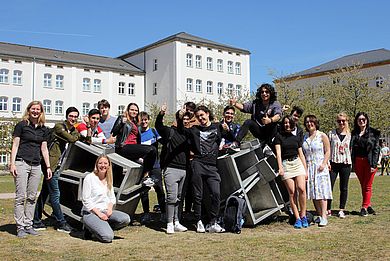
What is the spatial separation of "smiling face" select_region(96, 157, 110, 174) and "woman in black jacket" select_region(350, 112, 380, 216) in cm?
507

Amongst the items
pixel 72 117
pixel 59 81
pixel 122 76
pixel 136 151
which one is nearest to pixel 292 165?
pixel 136 151

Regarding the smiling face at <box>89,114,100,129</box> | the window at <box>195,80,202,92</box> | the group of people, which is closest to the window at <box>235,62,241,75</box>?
the window at <box>195,80,202,92</box>

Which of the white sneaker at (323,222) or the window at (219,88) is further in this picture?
the window at (219,88)

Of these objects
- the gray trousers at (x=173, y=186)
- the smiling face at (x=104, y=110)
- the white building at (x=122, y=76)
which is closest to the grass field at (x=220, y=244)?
the gray trousers at (x=173, y=186)

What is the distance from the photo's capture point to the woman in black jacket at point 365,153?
9.42 meters

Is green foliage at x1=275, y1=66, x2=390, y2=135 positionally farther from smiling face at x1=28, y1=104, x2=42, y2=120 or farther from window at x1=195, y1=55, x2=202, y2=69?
smiling face at x1=28, y1=104, x2=42, y2=120

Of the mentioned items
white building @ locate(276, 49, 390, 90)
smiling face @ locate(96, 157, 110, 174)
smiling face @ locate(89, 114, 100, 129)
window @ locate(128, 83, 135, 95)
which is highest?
white building @ locate(276, 49, 390, 90)

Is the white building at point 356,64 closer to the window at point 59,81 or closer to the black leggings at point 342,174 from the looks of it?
the window at point 59,81

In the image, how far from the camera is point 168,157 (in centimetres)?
792

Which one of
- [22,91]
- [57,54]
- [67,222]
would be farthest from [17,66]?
[67,222]

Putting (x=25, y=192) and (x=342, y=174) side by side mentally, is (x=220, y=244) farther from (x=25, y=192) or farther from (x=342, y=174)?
(x=342, y=174)

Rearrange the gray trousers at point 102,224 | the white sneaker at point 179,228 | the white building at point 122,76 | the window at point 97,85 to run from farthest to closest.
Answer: the window at point 97,85 → the white building at point 122,76 → the white sneaker at point 179,228 → the gray trousers at point 102,224

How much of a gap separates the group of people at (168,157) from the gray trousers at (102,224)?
0.01m

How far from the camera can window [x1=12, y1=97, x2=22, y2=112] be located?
168 ft
